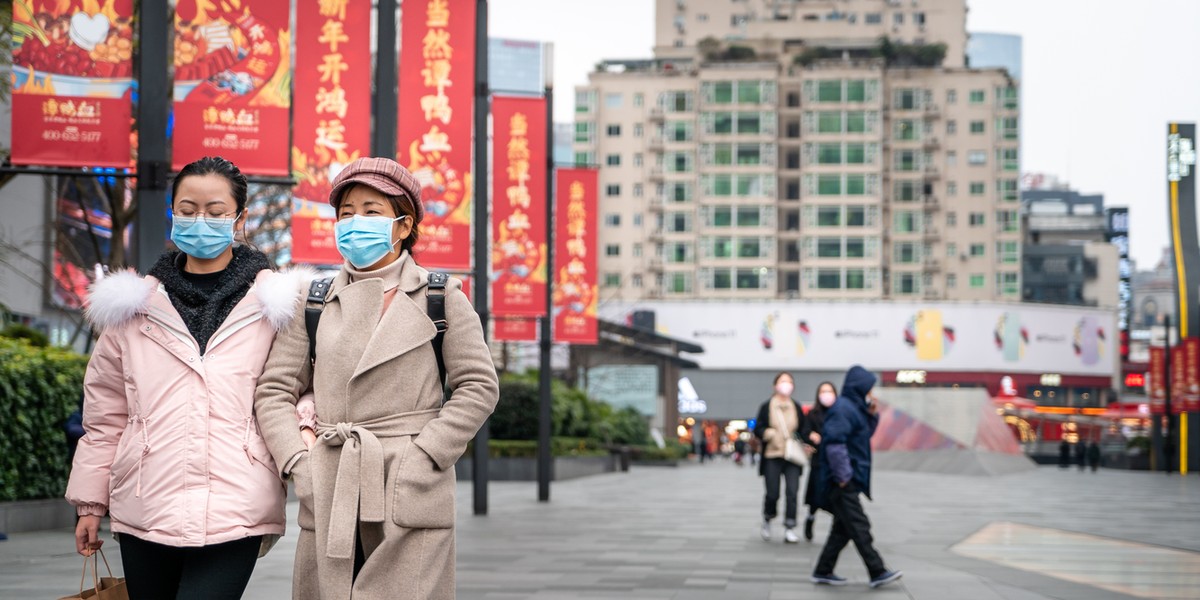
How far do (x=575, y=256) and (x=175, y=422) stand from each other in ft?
66.5

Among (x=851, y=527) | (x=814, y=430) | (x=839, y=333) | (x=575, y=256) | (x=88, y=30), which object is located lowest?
(x=851, y=527)

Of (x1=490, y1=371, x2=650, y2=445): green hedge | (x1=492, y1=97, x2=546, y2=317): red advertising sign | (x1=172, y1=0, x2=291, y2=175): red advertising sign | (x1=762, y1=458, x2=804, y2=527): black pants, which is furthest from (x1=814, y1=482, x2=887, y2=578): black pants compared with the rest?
(x1=490, y1=371, x2=650, y2=445): green hedge

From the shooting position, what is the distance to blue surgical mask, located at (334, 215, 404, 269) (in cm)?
429

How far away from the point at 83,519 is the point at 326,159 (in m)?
8.25

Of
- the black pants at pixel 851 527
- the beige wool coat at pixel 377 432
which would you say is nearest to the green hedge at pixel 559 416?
the black pants at pixel 851 527

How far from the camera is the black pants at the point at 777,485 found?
15.4m

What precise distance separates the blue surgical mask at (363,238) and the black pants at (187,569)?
0.86m

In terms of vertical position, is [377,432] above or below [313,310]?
Result: below

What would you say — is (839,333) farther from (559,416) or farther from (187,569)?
(187,569)

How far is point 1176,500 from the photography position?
1099 inches

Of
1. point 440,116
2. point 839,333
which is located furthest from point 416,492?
point 839,333

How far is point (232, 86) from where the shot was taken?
1038 centimetres

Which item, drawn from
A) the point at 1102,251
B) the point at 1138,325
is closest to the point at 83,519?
the point at 1102,251

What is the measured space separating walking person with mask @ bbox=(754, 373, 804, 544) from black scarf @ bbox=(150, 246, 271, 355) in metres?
11.5
